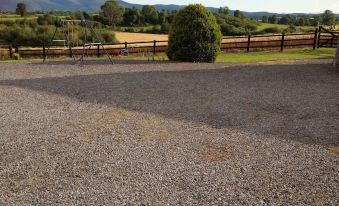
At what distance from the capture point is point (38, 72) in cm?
1406

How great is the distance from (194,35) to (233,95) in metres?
6.77

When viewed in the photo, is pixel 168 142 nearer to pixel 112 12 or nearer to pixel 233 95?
pixel 233 95

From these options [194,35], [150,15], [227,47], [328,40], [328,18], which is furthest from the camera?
[150,15]

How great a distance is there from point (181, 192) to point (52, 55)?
18.2 m

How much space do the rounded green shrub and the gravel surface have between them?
4.61 metres

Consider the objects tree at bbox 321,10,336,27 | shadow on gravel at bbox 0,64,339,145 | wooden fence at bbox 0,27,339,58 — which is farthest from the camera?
tree at bbox 321,10,336,27

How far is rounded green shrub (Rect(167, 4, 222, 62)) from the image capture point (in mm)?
16766

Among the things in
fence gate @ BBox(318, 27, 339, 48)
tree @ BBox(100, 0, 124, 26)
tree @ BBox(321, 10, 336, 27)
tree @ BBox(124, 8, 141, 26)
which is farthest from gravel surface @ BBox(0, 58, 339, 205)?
tree @ BBox(124, 8, 141, 26)

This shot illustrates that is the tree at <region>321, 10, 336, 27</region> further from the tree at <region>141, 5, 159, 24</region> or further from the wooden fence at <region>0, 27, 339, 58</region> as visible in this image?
the tree at <region>141, 5, 159, 24</region>

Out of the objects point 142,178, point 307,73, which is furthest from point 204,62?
point 142,178

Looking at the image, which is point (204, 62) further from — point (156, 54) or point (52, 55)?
point (52, 55)

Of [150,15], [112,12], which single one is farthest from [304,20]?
[112,12]

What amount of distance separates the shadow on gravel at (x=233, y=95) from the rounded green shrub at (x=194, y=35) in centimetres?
224

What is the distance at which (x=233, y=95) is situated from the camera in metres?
10.4
